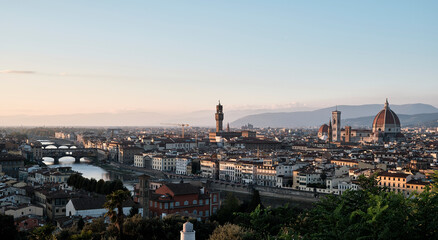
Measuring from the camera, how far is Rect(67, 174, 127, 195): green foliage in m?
28.1

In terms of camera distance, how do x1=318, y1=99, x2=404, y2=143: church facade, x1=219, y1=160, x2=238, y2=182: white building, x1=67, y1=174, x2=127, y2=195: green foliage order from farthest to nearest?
x1=318, y1=99, x2=404, y2=143: church facade, x1=219, y1=160, x2=238, y2=182: white building, x1=67, y1=174, x2=127, y2=195: green foliage

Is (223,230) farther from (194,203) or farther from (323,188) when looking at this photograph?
(323,188)

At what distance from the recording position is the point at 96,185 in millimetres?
29375

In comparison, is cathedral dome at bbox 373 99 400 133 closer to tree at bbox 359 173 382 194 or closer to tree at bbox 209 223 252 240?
tree at bbox 359 173 382 194

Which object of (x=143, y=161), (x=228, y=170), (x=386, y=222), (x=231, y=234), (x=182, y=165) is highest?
(x=386, y=222)

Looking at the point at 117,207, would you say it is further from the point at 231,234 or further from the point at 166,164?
the point at 166,164

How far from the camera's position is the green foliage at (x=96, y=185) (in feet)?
92.2

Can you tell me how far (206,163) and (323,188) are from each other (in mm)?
16336

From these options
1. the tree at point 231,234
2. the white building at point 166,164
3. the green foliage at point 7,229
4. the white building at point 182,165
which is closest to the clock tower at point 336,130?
the white building at point 166,164

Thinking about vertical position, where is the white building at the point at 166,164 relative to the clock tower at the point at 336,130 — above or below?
below

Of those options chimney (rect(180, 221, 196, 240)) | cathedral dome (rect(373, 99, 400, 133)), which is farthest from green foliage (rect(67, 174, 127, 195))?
cathedral dome (rect(373, 99, 400, 133))

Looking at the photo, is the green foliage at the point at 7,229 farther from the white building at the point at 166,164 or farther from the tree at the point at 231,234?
the white building at the point at 166,164

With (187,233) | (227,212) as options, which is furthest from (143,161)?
(187,233)

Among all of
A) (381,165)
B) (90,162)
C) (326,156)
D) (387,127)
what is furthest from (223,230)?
(387,127)
